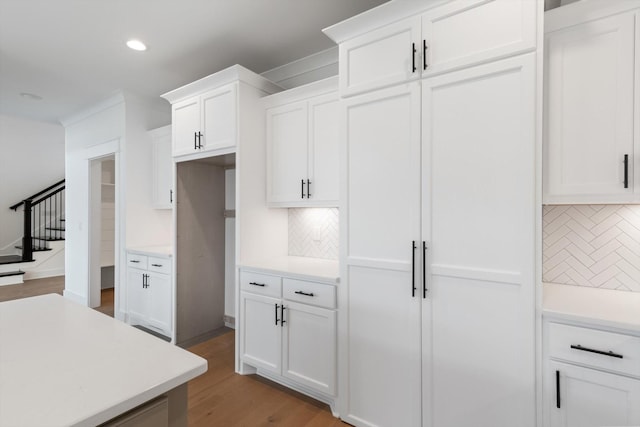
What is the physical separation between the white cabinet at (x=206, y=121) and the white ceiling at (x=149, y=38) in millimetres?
444

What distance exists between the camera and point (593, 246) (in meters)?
1.88

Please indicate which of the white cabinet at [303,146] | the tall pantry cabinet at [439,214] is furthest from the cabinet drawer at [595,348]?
the white cabinet at [303,146]

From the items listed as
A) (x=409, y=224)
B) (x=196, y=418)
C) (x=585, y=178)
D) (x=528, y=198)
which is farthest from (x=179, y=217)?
(x=585, y=178)

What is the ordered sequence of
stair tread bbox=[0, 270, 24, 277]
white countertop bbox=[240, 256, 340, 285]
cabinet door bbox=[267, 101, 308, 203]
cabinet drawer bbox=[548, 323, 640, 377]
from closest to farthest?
cabinet drawer bbox=[548, 323, 640, 377] < white countertop bbox=[240, 256, 340, 285] < cabinet door bbox=[267, 101, 308, 203] < stair tread bbox=[0, 270, 24, 277]

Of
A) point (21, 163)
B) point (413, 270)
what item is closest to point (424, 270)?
point (413, 270)

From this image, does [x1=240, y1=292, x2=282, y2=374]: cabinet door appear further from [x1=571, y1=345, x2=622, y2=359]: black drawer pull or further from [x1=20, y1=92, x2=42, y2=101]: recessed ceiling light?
[x1=20, y1=92, x2=42, y2=101]: recessed ceiling light

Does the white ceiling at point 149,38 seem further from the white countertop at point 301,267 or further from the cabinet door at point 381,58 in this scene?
the white countertop at point 301,267

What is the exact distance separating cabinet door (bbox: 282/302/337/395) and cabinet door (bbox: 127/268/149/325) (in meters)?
2.13

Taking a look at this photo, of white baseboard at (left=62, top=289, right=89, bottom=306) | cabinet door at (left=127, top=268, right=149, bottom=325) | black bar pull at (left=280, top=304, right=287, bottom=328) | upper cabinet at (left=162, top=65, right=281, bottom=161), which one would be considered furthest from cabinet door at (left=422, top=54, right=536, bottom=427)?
white baseboard at (left=62, top=289, right=89, bottom=306)

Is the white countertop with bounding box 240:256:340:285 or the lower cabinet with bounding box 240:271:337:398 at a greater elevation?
the white countertop with bounding box 240:256:340:285

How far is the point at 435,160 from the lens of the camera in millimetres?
1773

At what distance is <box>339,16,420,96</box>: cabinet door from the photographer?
1.83m

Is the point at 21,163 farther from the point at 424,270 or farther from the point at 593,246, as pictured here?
the point at 593,246

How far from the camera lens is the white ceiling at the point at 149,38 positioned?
7.72ft
